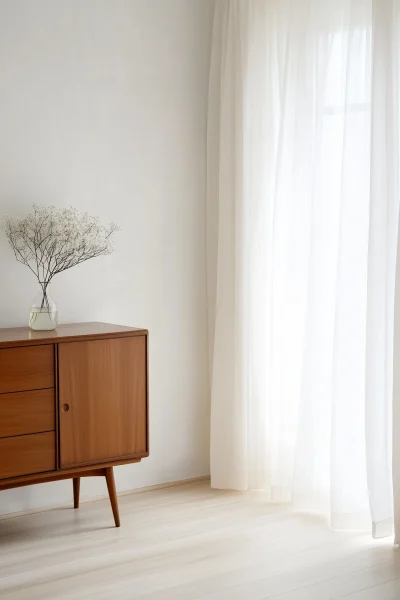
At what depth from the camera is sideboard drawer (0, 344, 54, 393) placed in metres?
3.32

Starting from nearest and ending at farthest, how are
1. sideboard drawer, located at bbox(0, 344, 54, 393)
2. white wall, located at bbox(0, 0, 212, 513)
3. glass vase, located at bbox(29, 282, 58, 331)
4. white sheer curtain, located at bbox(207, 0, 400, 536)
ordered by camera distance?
sideboard drawer, located at bbox(0, 344, 54, 393)
white sheer curtain, located at bbox(207, 0, 400, 536)
glass vase, located at bbox(29, 282, 58, 331)
white wall, located at bbox(0, 0, 212, 513)

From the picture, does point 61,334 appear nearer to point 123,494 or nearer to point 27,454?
point 27,454

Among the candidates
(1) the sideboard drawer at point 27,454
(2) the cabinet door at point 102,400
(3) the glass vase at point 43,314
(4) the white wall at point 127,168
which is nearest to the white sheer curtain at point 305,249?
(4) the white wall at point 127,168

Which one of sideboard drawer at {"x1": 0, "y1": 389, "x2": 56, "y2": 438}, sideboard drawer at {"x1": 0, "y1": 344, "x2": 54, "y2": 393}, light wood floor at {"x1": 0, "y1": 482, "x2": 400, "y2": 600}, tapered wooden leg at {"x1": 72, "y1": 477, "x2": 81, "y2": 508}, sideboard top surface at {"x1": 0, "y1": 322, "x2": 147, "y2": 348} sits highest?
sideboard top surface at {"x1": 0, "y1": 322, "x2": 147, "y2": 348}

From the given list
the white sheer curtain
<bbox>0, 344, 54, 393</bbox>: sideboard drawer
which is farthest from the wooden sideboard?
the white sheer curtain

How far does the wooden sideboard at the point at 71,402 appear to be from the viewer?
11.0ft

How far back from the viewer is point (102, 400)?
11.7 ft

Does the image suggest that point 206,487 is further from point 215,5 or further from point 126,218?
point 215,5

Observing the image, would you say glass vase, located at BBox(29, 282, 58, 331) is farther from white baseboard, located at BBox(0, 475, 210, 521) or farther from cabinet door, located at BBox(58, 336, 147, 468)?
white baseboard, located at BBox(0, 475, 210, 521)

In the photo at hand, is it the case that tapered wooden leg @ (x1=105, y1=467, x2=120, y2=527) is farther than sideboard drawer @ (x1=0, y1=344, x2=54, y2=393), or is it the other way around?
tapered wooden leg @ (x1=105, y1=467, x2=120, y2=527)

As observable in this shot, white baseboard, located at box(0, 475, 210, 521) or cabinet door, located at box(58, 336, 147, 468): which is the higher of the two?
cabinet door, located at box(58, 336, 147, 468)

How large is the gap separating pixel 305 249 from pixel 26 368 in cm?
135

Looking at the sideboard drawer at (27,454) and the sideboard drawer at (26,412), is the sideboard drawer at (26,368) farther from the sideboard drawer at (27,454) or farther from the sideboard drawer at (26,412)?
the sideboard drawer at (27,454)

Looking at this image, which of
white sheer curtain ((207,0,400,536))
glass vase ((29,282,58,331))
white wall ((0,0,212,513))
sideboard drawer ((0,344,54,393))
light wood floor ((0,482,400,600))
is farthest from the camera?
white wall ((0,0,212,513))
